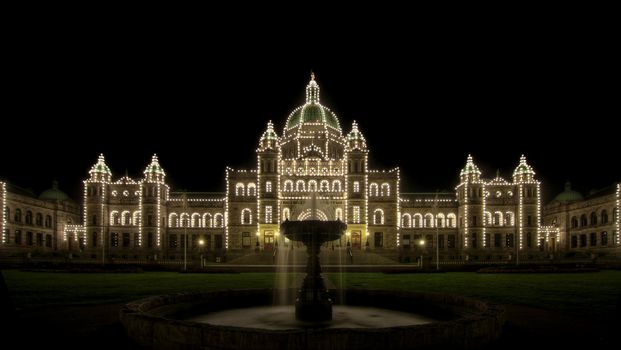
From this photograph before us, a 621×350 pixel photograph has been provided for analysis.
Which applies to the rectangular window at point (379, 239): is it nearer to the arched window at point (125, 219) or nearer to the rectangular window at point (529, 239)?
the rectangular window at point (529, 239)

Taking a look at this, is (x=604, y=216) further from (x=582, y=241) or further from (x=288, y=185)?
(x=288, y=185)

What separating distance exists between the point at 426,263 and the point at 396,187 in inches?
1264

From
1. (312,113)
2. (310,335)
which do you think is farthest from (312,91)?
(310,335)

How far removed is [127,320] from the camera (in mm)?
10867

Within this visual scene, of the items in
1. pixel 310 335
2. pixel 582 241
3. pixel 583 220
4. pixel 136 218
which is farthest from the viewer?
pixel 136 218

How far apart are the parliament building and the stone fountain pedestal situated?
2284 inches

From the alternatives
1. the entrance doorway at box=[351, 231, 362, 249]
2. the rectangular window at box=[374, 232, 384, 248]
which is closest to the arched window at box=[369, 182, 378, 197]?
the rectangular window at box=[374, 232, 384, 248]

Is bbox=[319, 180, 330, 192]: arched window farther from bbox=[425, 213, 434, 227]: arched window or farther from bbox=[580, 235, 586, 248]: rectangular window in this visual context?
bbox=[580, 235, 586, 248]: rectangular window

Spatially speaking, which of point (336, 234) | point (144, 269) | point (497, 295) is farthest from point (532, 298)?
point (144, 269)

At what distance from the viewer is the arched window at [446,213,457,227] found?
3413 inches

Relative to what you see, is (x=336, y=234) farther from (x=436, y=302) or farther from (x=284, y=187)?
(x=284, y=187)

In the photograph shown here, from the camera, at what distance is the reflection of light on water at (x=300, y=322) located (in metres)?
13.2

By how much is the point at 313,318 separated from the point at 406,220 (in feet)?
246

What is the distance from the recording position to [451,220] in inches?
3420
